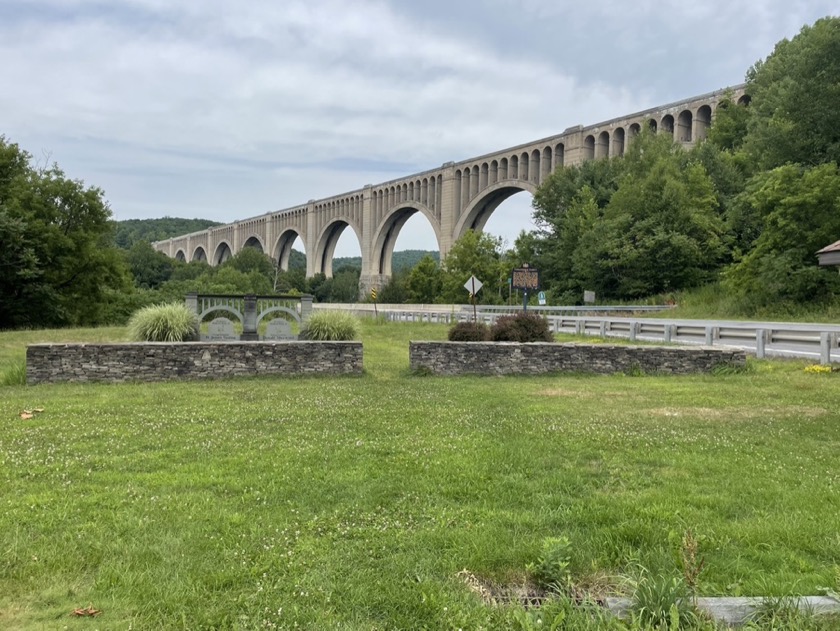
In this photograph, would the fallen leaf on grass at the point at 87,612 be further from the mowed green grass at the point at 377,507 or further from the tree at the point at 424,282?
the tree at the point at 424,282

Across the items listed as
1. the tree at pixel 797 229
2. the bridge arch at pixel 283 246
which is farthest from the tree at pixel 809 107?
the bridge arch at pixel 283 246

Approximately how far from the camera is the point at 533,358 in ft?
41.8

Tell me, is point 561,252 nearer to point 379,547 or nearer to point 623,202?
point 623,202

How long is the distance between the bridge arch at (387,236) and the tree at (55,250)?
163 feet

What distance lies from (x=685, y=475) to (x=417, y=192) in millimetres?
77319

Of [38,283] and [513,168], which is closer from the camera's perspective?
[38,283]

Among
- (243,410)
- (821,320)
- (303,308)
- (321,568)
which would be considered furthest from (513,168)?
(321,568)

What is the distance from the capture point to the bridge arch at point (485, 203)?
211 ft

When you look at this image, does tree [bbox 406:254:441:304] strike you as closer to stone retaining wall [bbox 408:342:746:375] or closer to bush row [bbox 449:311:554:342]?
bush row [bbox 449:311:554:342]

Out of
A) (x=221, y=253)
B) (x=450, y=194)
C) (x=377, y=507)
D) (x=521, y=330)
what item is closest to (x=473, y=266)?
(x=450, y=194)

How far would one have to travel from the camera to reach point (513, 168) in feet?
213

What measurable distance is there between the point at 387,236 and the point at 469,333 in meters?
76.9

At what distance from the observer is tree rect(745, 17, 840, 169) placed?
27.0 meters

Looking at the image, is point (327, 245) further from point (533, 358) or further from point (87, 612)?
point (87, 612)
